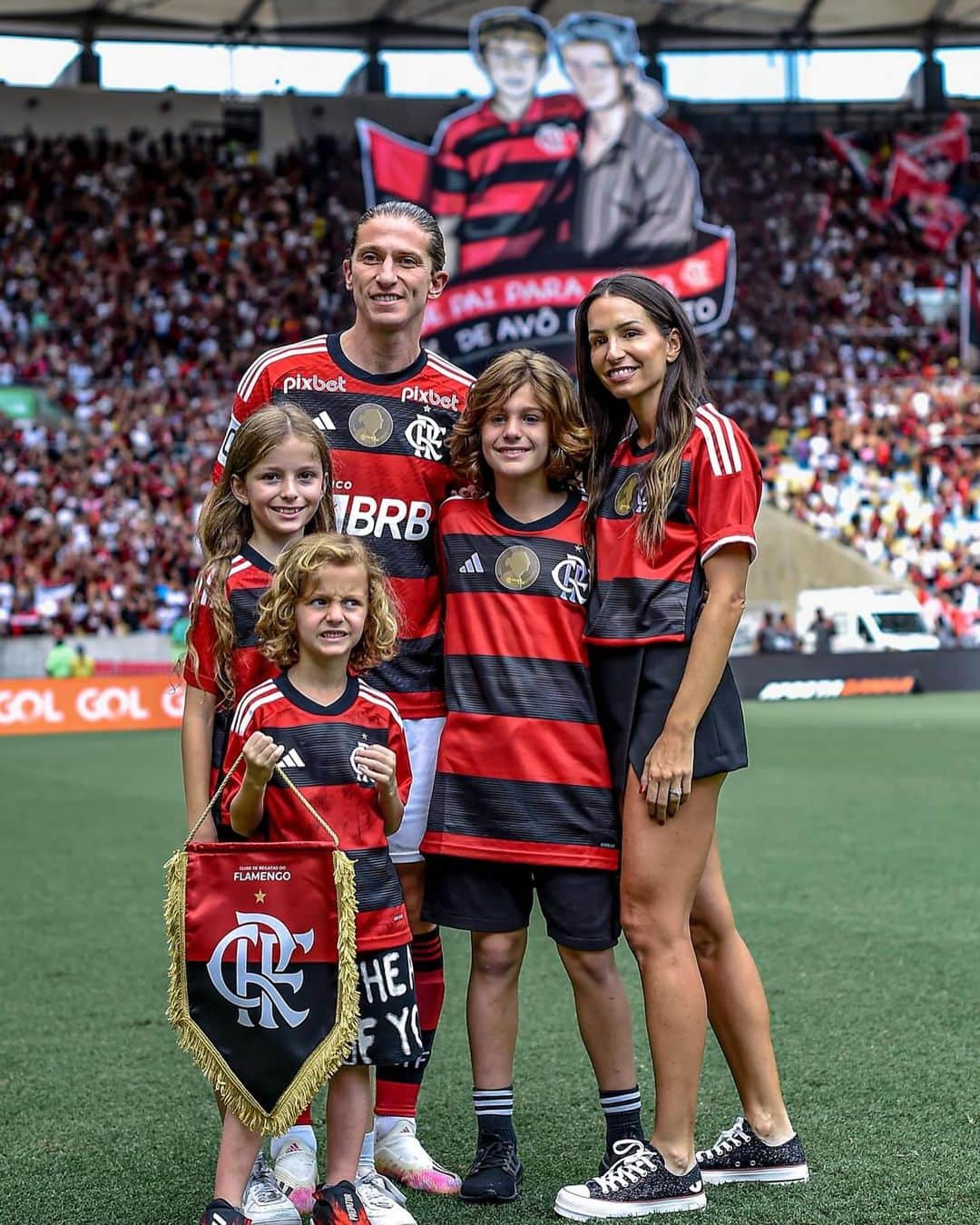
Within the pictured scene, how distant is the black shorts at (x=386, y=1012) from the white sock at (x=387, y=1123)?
509 millimetres

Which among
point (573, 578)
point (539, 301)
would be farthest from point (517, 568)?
point (539, 301)

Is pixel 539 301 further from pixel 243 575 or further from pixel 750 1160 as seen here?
pixel 750 1160

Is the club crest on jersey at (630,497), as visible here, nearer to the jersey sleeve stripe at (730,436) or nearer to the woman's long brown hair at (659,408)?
the woman's long brown hair at (659,408)

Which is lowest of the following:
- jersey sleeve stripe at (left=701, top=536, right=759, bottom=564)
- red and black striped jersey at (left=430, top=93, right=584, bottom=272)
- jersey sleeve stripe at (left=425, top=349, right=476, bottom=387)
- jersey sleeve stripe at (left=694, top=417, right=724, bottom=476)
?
jersey sleeve stripe at (left=701, top=536, right=759, bottom=564)

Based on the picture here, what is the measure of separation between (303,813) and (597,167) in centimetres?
2083

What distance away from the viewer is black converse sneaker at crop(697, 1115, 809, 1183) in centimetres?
359

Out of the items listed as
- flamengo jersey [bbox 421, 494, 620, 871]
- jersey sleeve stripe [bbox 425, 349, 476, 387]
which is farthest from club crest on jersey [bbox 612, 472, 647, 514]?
jersey sleeve stripe [bbox 425, 349, 476, 387]

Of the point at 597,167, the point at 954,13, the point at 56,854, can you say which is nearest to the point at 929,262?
the point at 954,13

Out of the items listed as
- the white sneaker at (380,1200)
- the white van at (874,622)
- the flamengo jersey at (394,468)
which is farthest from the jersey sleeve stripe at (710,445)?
the white van at (874,622)

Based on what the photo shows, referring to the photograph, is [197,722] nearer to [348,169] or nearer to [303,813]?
[303,813]

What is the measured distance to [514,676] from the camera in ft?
11.9

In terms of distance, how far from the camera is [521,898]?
367cm

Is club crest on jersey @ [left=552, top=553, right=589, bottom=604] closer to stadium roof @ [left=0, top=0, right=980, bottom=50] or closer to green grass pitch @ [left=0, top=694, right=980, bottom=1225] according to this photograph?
green grass pitch @ [left=0, top=694, right=980, bottom=1225]

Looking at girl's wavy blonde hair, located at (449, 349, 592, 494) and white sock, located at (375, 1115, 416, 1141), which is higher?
girl's wavy blonde hair, located at (449, 349, 592, 494)
